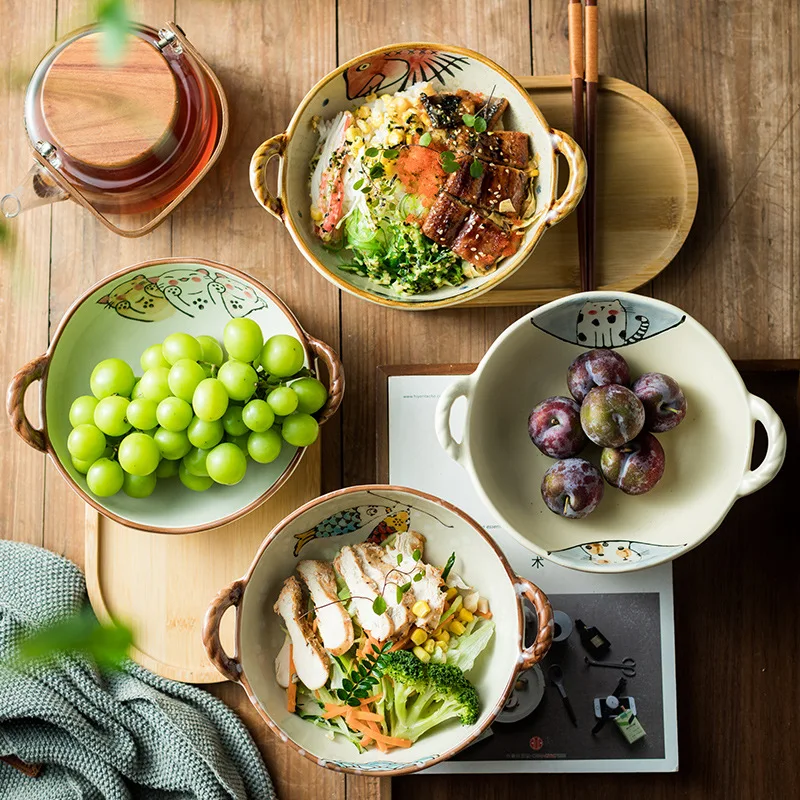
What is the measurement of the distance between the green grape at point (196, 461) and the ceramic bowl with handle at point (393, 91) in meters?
0.27

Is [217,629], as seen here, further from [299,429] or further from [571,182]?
[571,182]

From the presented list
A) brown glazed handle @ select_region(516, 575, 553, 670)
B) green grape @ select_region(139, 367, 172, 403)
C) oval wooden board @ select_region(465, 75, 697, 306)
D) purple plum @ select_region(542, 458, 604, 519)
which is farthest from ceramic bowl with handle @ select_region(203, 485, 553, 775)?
oval wooden board @ select_region(465, 75, 697, 306)

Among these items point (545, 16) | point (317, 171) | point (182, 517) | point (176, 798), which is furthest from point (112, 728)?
point (545, 16)

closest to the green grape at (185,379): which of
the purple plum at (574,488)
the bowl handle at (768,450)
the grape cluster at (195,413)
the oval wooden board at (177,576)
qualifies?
the grape cluster at (195,413)

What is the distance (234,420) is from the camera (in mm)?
995

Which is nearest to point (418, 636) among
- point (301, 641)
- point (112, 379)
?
point (301, 641)

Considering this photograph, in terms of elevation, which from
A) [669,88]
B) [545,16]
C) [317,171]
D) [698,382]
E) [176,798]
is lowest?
[176,798]

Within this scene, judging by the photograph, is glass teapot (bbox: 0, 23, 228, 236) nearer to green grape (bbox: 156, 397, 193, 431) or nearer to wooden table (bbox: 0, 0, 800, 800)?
wooden table (bbox: 0, 0, 800, 800)

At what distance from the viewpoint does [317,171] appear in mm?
1090

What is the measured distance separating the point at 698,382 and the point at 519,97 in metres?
0.43

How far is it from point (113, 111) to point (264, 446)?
0.49m

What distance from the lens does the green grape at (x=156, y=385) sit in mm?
990

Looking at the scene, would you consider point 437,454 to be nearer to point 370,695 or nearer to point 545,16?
point 370,695

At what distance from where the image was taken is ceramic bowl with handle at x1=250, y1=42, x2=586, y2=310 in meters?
1.01
